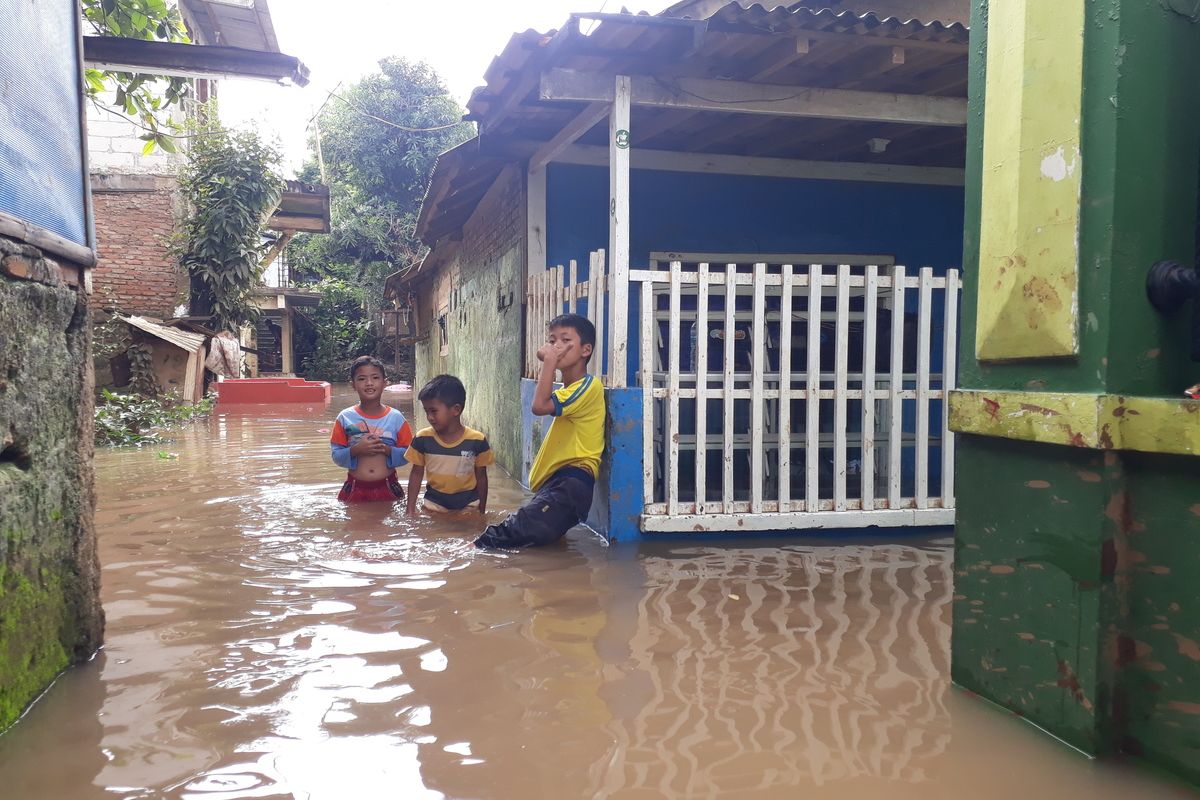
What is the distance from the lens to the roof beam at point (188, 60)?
3.91 m

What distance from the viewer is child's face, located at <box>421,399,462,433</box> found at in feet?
17.1

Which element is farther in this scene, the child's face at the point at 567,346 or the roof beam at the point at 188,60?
the child's face at the point at 567,346

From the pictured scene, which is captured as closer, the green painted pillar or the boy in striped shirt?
the green painted pillar

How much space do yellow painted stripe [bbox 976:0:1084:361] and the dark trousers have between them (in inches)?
102

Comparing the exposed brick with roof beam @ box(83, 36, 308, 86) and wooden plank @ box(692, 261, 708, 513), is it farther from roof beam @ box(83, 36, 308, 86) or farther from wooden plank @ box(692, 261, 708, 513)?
wooden plank @ box(692, 261, 708, 513)

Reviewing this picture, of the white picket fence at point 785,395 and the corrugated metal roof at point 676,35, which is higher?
the corrugated metal roof at point 676,35

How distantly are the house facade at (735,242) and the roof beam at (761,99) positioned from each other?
0.04ft

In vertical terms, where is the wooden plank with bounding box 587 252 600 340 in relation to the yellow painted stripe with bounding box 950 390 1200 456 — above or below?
above

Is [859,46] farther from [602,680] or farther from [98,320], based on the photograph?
[98,320]

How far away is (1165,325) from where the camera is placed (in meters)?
2.31

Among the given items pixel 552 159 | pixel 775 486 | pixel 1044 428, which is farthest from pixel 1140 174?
pixel 552 159

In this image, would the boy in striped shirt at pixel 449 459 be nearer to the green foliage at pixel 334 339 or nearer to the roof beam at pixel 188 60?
the roof beam at pixel 188 60

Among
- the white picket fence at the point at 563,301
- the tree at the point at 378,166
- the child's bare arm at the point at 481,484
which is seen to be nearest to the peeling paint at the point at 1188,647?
the white picket fence at the point at 563,301

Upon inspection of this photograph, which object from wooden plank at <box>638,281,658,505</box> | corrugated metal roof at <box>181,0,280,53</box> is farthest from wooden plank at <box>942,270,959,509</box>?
corrugated metal roof at <box>181,0,280,53</box>
